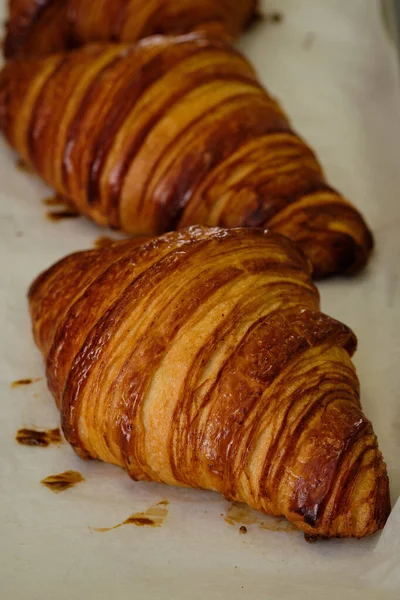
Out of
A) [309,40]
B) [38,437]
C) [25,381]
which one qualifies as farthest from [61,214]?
[309,40]

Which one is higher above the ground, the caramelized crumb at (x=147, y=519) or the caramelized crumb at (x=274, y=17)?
the caramelized crumb at (x=274, y=17)

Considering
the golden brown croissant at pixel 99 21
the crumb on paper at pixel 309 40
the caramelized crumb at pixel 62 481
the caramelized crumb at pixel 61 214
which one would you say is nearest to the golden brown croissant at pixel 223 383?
the caramelized crumb at pixel 62 481

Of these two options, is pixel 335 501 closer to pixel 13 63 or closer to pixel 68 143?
pixel 68 143

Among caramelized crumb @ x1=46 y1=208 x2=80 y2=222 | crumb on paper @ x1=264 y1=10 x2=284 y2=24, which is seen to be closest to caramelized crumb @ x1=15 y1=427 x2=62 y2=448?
caramelized crumb @ x1=46 y1=208 x2=80 y2=222

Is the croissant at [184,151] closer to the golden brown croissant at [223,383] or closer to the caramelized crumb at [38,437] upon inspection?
the golden brown croissant at [223,383]

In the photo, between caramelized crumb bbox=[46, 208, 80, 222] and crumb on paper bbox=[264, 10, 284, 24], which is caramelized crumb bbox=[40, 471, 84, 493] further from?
crumb on paper bbox=[264, 10, 284, 24]

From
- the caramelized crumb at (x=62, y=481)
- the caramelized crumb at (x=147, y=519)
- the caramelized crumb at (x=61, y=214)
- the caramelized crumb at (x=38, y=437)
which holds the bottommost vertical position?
the caramelized crumb at (x=62, y=481)
